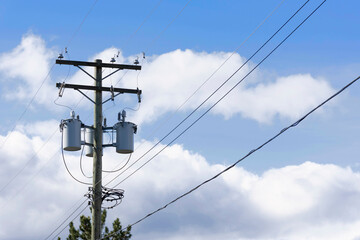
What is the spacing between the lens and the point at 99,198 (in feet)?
72.2

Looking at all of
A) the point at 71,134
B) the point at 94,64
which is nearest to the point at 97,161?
the point at 71,134

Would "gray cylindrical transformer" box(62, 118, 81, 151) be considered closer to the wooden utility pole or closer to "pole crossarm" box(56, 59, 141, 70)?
the wooden utility pole

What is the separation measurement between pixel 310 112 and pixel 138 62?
10.7 m

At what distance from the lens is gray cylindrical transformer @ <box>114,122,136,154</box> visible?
22531 mm

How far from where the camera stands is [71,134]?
2203 cm

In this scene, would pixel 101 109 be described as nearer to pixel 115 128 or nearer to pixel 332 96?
pixel 115 128

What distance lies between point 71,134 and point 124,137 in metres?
1.70

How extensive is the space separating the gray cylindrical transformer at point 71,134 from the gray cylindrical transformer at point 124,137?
4.13ft

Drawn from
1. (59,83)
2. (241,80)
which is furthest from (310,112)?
(59,83)

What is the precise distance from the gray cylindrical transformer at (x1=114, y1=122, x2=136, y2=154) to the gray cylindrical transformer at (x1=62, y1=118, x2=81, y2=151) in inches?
49.5

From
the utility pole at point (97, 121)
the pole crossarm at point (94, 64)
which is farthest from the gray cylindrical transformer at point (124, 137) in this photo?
the pole crossarm at point (94, 64)

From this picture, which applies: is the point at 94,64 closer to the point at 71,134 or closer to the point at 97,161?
the point at 71,134

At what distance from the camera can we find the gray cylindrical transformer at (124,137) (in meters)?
22.5

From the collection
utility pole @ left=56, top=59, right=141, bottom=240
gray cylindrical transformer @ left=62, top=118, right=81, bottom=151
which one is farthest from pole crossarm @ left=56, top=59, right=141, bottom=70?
gray cylindrical transformer @ left=62, top=118, right=81, bottom=151
